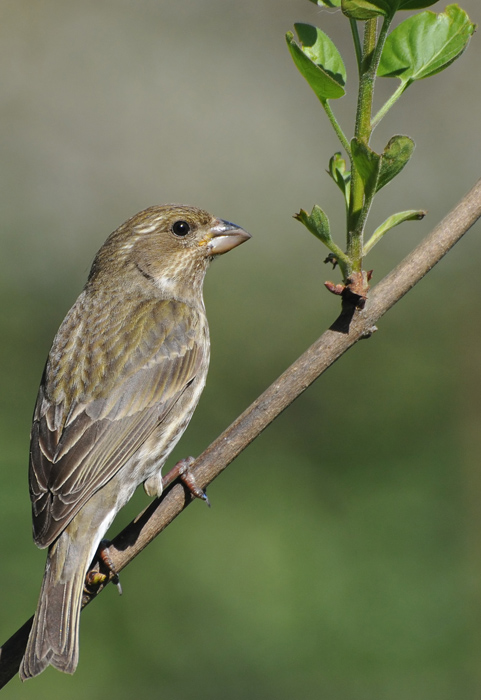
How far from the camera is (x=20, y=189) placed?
348 inches

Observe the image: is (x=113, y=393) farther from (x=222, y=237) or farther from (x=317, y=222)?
(x=317, y=222)

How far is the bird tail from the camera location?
8.64 feet

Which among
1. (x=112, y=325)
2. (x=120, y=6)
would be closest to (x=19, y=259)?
(x=112, y=325)

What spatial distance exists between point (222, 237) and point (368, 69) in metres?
2.18

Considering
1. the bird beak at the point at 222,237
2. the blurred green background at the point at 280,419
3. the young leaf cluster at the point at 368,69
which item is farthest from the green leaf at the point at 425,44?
the blurred green background at the point at 280,419

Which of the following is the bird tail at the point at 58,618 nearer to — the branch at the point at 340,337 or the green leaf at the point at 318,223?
the branch at the point at 340,337

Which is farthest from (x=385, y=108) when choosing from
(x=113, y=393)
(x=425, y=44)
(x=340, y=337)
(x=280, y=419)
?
(x=280, y=419)

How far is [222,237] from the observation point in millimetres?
3830

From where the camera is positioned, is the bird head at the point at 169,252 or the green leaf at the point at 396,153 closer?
the green leaf at the point at 396,153

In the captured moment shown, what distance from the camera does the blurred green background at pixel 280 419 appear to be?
4559 millimetres

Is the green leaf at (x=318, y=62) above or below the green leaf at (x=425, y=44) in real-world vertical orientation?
above

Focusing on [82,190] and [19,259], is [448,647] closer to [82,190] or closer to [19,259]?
[19,259]

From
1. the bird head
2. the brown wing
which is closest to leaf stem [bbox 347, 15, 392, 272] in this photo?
the brown wing

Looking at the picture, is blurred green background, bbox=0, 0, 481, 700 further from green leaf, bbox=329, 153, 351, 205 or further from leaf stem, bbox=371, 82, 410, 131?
leaf stem, bbox=371, 82, 410, 131
